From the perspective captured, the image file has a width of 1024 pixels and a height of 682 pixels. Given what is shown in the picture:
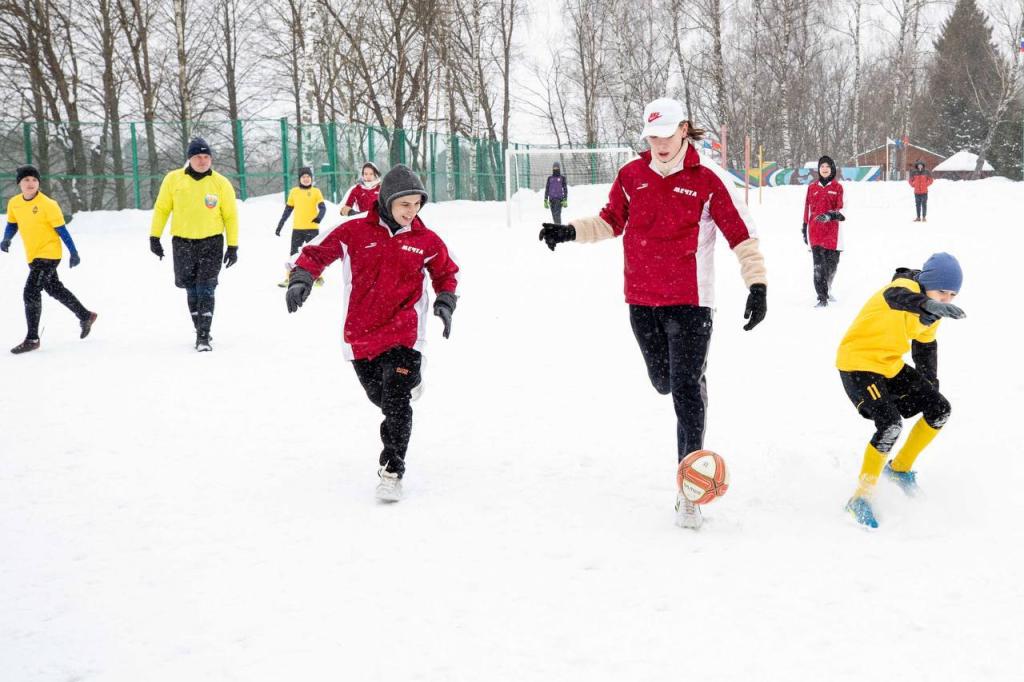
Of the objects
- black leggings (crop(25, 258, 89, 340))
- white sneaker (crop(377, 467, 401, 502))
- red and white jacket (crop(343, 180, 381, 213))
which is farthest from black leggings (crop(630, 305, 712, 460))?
red and white jacket (crop(343, 180, 381, 213))

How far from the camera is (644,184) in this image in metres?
4.23

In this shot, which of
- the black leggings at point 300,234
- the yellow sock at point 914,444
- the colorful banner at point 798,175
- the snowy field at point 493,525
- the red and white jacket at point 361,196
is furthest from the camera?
the colorful banner at point 798,175

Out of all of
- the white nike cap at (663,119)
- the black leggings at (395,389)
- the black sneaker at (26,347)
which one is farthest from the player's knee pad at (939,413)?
the black sneaker at (26,347)

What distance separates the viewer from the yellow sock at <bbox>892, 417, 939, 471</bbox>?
4.25 m

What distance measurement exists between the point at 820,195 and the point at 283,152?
673 inches

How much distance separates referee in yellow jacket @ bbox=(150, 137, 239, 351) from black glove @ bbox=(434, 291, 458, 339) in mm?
4379

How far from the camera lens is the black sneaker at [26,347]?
8.68m

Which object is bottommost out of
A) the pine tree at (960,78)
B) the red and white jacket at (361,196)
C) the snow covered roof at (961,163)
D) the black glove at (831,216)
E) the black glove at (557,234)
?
the black glove at (557,234)

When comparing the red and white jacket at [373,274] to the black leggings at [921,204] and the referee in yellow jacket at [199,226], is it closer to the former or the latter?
the referee in yellow jacket at [199,226]

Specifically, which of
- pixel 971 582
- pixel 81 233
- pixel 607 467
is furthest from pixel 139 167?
pixel 971 582

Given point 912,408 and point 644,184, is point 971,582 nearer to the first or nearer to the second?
point 912,408

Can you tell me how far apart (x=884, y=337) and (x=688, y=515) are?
3.87 ft

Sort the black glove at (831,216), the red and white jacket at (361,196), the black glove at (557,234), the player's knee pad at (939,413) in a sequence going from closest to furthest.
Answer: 1. the player's knee pad at (939,413)
2. the black glove at (557,234)
3. the black glove at (831,216)
4. the red and white jacket at (361,196)

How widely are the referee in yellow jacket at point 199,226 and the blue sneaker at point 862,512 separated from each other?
241 inches
